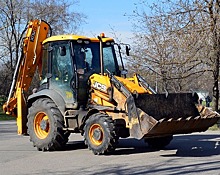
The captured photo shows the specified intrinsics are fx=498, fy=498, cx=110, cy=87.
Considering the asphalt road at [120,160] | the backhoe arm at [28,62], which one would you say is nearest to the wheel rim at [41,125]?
the asphalt road at [120,160]

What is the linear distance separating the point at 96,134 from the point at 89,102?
1.14 metres

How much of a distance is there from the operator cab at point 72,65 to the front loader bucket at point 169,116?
5.96 ft

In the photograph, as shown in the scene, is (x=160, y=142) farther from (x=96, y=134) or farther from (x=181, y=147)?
(x=96, y=134)

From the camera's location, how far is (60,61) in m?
13.7

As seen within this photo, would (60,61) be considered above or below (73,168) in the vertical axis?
above

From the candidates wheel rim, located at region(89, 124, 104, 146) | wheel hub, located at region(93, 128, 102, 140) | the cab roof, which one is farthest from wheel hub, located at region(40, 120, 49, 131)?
the cab roof

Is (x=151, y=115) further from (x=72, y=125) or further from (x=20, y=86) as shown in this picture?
(x=20, y=86)

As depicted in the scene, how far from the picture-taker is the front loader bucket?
11.8 metres

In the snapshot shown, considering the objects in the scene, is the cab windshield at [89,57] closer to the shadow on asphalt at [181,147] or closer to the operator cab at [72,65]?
the operator cab at [72,65]

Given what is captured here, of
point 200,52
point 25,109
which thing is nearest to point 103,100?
point 25,109

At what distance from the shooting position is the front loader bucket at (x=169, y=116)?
38.8ft

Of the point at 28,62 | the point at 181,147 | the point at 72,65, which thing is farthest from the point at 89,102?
the point at 181,147

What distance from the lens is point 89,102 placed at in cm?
1332

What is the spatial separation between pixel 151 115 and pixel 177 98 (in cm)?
105
